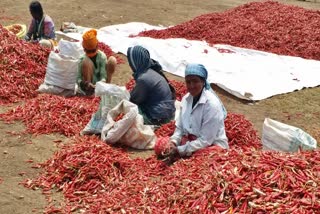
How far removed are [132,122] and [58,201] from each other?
1.61 metres

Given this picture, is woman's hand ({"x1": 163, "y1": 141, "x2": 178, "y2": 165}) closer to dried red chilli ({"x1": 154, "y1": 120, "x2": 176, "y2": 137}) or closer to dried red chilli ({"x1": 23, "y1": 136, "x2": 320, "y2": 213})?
dried red chilli ({"x1": 23, "y1": 136, "x2": 320, "y2": 213})

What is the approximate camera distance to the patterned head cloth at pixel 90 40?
25.9 ft

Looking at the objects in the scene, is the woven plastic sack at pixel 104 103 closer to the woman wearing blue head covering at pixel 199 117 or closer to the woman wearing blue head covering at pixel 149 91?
the woman wearing blue head covering at pixel 149 91

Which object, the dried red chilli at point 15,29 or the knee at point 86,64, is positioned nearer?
the knee at point 86,64

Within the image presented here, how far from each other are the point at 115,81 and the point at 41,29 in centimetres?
193

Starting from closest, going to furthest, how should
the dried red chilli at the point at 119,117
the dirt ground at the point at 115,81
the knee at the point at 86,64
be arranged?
the dirt ground at the point at 115,81 < the dried red chilli at the point at 119,117 < the knee at the point at 86,64

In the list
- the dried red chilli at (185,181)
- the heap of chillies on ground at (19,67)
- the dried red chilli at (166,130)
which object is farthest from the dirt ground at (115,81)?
the dried red chilli at (166,130)

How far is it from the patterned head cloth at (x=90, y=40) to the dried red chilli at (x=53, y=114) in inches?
36.0

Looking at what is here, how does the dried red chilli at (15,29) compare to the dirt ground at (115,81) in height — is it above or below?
above

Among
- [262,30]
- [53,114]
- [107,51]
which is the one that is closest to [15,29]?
[107,51]

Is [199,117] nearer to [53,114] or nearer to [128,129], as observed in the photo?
[128,129]

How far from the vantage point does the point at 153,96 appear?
688 cm

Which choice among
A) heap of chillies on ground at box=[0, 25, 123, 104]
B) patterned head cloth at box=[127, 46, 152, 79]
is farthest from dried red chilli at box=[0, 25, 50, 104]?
patterned head cloth at box=[127, 46, 152, 79]

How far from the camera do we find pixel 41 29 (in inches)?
387
